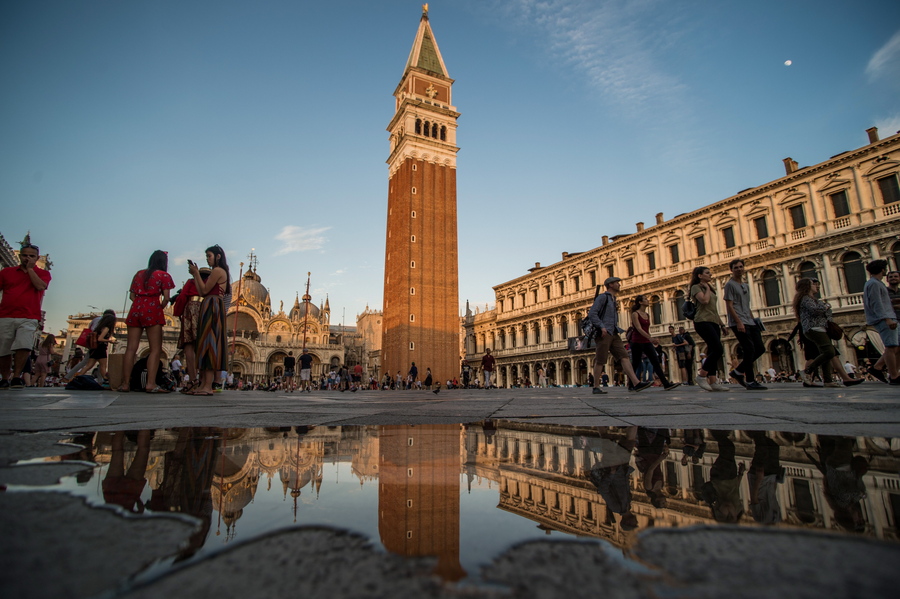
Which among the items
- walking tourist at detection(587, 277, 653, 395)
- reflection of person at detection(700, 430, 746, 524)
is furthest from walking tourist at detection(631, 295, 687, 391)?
reflection of person at detection(700, 430, 746, 524)

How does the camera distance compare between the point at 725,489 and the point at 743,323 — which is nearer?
the point at 725,489

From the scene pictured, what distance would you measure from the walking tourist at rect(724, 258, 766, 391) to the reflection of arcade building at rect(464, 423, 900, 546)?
450cm

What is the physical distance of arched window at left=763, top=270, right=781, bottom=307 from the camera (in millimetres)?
20953

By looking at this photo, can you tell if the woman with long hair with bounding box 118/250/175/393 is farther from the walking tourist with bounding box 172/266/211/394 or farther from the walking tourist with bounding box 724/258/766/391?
the walking tourist with bounding box 724/258/766/391

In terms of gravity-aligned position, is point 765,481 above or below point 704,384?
below

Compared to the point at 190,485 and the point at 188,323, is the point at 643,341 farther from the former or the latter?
the point at 190,485

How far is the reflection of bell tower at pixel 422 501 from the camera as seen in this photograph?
633mm

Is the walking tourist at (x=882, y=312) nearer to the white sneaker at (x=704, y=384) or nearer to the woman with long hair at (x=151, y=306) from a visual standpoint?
the white sneaker at (x=704, y=384)

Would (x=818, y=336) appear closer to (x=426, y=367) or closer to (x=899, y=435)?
(x=899, y=435)

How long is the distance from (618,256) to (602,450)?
2931 centimetres

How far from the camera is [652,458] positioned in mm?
1309

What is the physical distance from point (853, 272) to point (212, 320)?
23.2m

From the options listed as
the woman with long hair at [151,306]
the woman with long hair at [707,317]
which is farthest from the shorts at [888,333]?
the woman with long hair at [151,306]

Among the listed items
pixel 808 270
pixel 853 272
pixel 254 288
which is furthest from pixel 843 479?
pixel 254 288
